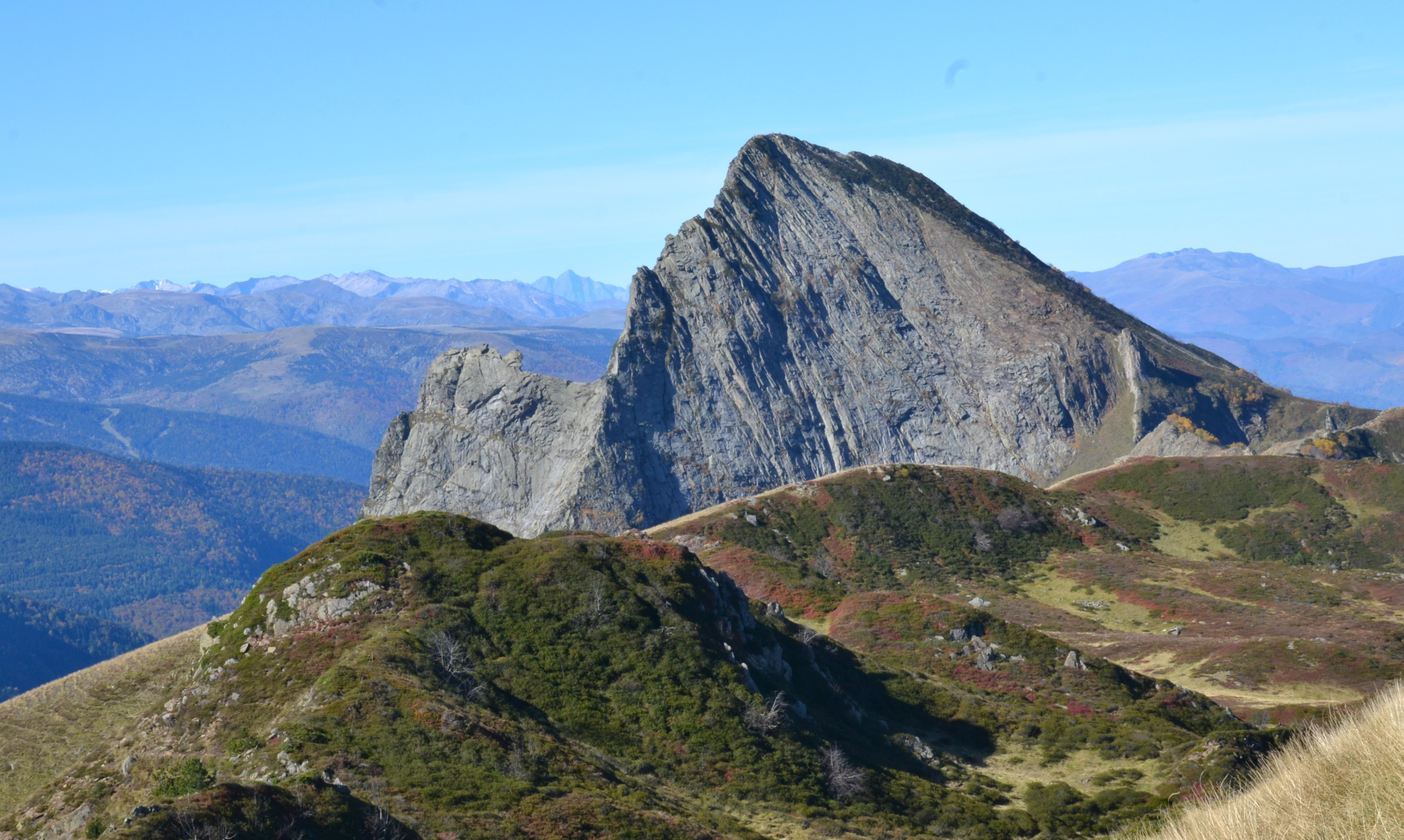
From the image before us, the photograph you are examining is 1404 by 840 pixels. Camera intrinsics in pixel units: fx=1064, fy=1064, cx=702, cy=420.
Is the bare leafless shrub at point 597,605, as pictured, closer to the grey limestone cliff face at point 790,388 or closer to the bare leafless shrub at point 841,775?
the bare leafless shrub at point 841,775

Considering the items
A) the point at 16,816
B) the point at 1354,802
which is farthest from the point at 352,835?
the point at 1354,802

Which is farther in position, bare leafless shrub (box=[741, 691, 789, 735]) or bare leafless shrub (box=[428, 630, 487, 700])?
bare leafless shrub (box=[741, 691, 789, 735])

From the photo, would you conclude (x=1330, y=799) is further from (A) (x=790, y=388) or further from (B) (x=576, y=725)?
(A) (x=790, y=388)

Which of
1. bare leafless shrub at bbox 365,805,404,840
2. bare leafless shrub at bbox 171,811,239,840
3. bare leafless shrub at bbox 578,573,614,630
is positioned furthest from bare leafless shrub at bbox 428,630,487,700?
bare leafless shrub at bbox 171,811,239,840

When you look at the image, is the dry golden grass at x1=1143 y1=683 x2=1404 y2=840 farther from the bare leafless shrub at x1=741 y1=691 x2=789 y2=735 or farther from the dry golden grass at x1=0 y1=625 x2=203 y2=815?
the dry golden grass at x1=0 y1=625 x2=203 y2=815

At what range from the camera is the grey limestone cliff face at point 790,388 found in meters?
170

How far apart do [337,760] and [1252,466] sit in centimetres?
13170

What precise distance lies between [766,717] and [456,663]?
571 inches

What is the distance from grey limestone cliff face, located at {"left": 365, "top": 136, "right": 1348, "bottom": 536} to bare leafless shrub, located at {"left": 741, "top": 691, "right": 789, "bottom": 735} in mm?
110752

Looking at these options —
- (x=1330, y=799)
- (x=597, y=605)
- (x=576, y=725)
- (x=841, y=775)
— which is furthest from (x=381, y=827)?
(x=1330, y=799)

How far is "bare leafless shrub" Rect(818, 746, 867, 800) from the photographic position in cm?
4672

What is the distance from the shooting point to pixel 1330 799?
14.8 metres

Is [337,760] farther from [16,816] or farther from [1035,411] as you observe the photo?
[1035,411]

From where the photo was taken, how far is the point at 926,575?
111000mm
